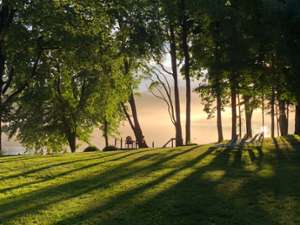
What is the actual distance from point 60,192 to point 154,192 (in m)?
2.56

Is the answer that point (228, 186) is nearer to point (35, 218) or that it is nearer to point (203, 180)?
point (203, 180)

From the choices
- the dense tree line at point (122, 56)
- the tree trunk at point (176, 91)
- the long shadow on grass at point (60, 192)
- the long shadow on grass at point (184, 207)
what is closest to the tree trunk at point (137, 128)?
the dense tree line at point (122, 56)

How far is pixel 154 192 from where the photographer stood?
1036 centimetres

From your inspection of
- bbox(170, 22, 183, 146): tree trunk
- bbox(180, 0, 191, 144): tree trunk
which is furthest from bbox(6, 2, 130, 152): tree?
bbox(180, 0, 191, 144): tree trunk

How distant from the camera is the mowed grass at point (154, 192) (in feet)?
27.1

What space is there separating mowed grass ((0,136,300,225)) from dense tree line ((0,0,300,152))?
8341mm

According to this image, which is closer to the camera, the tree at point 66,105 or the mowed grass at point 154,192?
the mowed grass at point 154,192

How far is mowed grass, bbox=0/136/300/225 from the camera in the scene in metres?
8.25

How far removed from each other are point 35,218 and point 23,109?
33502mm

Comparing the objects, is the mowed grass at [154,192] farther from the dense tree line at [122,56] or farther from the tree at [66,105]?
the tree at [66,105]

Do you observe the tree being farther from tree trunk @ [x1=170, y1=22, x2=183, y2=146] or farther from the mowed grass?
the mowed grass

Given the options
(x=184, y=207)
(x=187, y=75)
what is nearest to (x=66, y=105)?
(x=187, y=75)

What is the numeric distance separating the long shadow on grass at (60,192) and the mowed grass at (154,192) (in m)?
0.02

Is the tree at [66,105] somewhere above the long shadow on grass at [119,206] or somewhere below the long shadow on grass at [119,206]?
above
